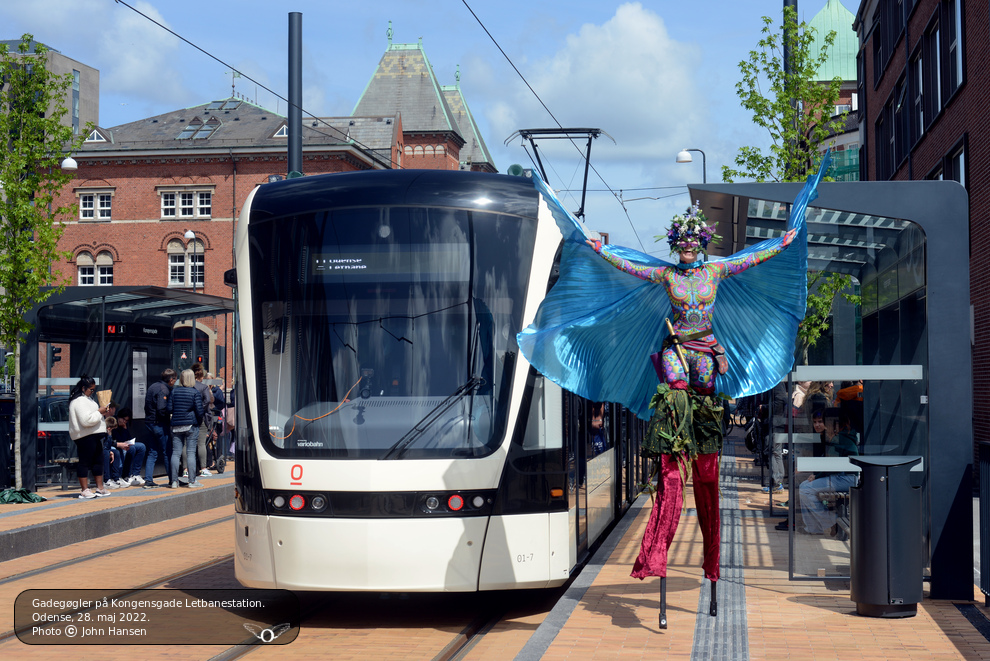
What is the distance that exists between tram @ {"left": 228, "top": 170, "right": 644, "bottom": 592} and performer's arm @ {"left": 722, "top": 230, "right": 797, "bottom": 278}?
44.6 inches

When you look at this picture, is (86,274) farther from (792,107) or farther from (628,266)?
(628,266)

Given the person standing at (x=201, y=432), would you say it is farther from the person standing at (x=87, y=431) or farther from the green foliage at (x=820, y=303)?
the green foliage at (x=820, y=303)

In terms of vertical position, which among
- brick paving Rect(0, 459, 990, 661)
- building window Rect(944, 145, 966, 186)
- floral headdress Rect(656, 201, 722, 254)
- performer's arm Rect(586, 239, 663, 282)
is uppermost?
building window Rect(944, 145, 966, 186)

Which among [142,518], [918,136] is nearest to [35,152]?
[142,518]

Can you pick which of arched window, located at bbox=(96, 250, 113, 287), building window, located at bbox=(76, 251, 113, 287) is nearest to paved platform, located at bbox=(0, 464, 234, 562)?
arched window, located at bbox=(96, 250, 113, 287)

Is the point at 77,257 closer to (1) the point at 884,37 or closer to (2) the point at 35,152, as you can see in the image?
(1) the point at 884,37

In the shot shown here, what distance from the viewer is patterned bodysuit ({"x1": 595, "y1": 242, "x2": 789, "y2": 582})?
21.7 feet

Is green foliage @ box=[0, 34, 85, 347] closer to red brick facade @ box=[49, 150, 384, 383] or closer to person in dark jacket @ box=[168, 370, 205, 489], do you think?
person in dark jacket @ box=[168, 370, 205, 489]

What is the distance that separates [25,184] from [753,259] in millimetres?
11319

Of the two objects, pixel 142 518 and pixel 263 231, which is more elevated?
pixel 263 231

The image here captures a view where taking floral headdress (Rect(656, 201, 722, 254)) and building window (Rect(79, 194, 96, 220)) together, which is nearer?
floral headdress (Rect(656, 201, 722, 254))

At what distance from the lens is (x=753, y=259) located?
685cm

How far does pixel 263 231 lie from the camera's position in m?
7.85

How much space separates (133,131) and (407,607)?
195 ft
